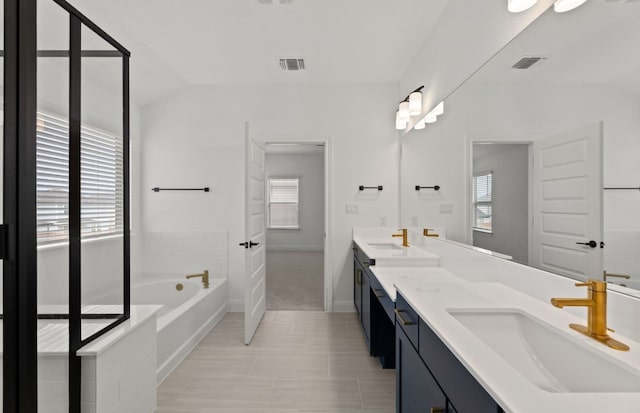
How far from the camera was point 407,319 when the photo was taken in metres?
1.38

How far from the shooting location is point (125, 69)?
1768mm

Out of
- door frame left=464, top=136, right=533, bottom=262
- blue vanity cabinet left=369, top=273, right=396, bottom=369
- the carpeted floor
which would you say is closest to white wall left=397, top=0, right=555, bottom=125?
door frame left=464, top=136, right=533, bottom=262

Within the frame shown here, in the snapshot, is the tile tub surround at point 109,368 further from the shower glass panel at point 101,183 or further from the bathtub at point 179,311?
the bathtub at point 179,311

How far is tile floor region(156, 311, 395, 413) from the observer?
2.03m

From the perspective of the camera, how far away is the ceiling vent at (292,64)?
320 cm

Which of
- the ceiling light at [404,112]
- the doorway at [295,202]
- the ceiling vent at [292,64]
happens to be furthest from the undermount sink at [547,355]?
the doorway at [295,202]

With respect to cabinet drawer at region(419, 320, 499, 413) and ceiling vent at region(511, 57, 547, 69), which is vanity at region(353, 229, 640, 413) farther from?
ceiling vent at region(511, 57, 547, 69)

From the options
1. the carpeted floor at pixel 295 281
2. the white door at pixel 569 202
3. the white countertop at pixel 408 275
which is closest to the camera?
the white door at pixel 569 202

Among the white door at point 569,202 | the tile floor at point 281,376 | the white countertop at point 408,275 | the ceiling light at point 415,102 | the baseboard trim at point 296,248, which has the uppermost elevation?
the ceiling light at point 415,102

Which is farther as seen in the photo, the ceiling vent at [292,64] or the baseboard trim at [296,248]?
the baseboard trim at [296,248]

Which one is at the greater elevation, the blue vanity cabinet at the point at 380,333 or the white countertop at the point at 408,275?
the white countertop at the point at 408,275

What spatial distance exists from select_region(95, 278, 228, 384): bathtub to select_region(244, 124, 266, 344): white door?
0.49 meters

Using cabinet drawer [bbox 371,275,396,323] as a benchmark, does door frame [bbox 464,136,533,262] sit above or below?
above

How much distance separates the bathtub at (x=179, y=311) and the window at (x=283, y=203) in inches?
193
